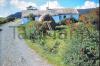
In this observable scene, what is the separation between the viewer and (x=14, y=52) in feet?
13.9

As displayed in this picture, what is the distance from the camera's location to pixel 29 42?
4.23m

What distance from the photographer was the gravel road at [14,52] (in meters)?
4.19

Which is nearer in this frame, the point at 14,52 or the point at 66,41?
the point at 66,41

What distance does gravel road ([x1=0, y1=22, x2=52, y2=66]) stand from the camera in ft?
13.8

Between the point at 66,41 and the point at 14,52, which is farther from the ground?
the point at 66,41

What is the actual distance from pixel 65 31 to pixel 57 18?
189 millimetres

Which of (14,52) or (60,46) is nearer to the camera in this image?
(60,46)

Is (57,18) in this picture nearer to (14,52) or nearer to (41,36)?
(41,36)

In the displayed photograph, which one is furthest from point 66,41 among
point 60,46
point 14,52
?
point 14,52

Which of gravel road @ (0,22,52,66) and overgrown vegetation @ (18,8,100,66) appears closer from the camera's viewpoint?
overgrown vegetation @ (18,8,100,66)

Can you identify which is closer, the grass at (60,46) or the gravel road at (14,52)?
the grass at (60,46)

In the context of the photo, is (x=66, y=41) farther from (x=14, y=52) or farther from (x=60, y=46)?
(x=14, y=52)

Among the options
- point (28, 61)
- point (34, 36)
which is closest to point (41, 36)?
point (34, 36)

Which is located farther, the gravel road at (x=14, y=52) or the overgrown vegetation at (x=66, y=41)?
the gravel road at (x=14, y=52)
